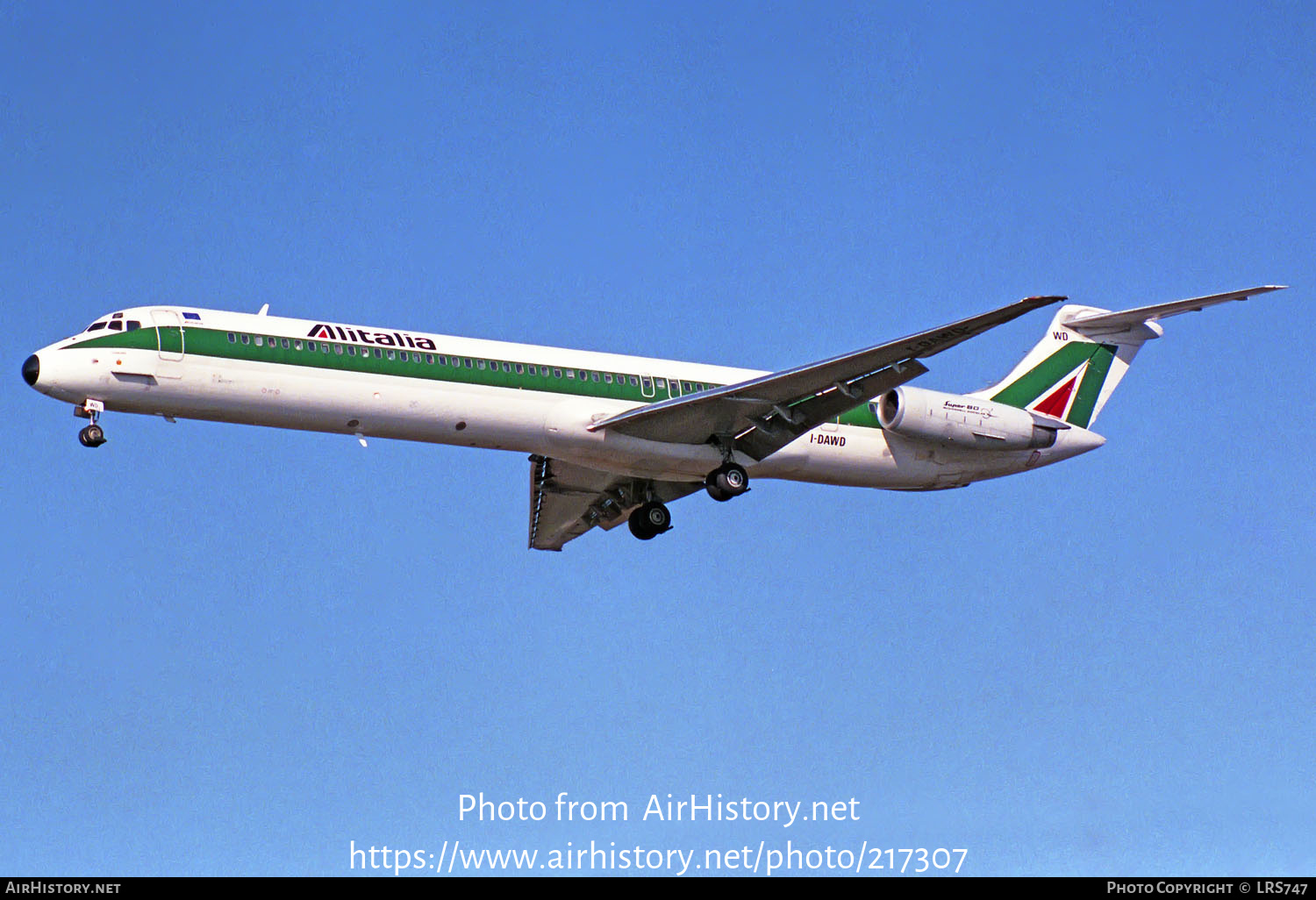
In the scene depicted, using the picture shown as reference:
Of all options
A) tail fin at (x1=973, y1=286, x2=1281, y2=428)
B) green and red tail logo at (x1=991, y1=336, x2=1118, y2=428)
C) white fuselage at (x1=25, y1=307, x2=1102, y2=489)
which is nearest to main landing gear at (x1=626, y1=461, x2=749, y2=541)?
white fuselage at (x1=25, y1=307, x2=1102, y2=489)

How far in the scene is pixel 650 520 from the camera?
1214 inches

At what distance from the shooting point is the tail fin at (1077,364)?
104ft

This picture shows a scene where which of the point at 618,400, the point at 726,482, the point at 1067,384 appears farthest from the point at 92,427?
the point at 1067,384

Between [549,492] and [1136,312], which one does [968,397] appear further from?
[549,492]

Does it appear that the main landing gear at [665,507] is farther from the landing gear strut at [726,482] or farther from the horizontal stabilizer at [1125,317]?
the horizontal stabilizer at [1125,317]

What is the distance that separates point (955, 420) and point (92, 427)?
14512mm

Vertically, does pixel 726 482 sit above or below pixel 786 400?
below

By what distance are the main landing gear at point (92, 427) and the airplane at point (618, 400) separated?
2 cm

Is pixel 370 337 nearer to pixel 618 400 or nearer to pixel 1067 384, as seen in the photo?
pixel 618 400

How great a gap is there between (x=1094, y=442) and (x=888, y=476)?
4395 millimetres

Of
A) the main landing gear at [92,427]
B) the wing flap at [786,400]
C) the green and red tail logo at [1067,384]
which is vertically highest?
the green and red tail logo at [1067,384]

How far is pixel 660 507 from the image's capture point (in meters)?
30.9

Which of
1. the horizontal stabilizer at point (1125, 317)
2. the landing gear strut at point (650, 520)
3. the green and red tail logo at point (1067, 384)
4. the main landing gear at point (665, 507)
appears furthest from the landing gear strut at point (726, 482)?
the horizontal stabilizer at point (1125, 317)
